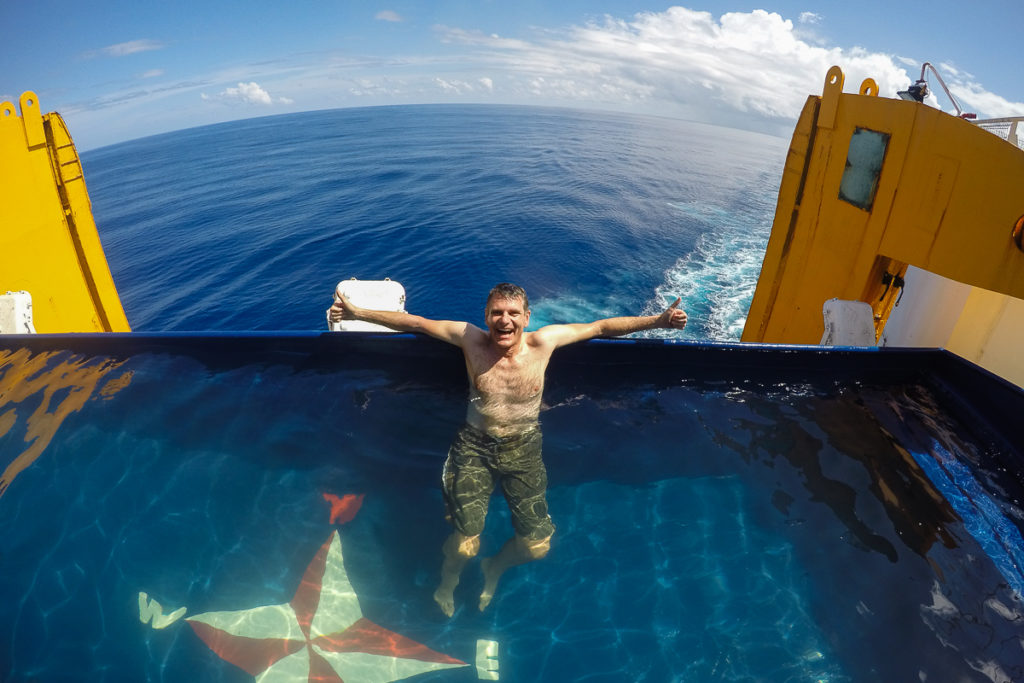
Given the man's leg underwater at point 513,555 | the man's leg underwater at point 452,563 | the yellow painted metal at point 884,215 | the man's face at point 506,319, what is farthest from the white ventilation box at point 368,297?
the yellow painted metal at point 884,215

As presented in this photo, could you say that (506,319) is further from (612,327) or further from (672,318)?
(672,318)

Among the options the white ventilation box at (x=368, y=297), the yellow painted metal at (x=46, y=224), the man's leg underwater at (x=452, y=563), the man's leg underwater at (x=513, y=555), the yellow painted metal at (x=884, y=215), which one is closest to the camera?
the man's leg underwater at (x=452, y=563)

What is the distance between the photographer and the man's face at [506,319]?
12.5ft

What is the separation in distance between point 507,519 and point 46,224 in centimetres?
726

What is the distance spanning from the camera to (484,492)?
12.6ft

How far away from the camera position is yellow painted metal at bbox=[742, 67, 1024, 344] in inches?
173

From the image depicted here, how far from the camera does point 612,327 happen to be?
15.0 feet

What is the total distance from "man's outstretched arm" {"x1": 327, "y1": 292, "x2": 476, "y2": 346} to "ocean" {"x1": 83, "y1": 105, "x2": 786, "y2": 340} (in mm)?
6919

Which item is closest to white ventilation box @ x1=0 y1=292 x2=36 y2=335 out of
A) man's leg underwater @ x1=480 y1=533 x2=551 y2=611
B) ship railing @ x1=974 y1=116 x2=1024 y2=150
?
man's leg underwater @ x1=480 y1=533 x2=551 y2=611

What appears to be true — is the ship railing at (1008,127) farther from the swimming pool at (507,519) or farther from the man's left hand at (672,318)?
the man's left hand at (672,318)

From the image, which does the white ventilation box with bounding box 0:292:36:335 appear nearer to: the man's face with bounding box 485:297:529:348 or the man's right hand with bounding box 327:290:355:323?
the man's right hand with bounding box 327:290:355:323

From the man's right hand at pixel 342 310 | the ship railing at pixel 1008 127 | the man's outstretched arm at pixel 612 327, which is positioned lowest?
the man's right hand at pixel 342 310

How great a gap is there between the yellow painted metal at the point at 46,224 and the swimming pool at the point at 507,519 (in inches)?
57.8

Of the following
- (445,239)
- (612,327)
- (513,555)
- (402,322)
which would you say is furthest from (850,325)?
(445,239)
